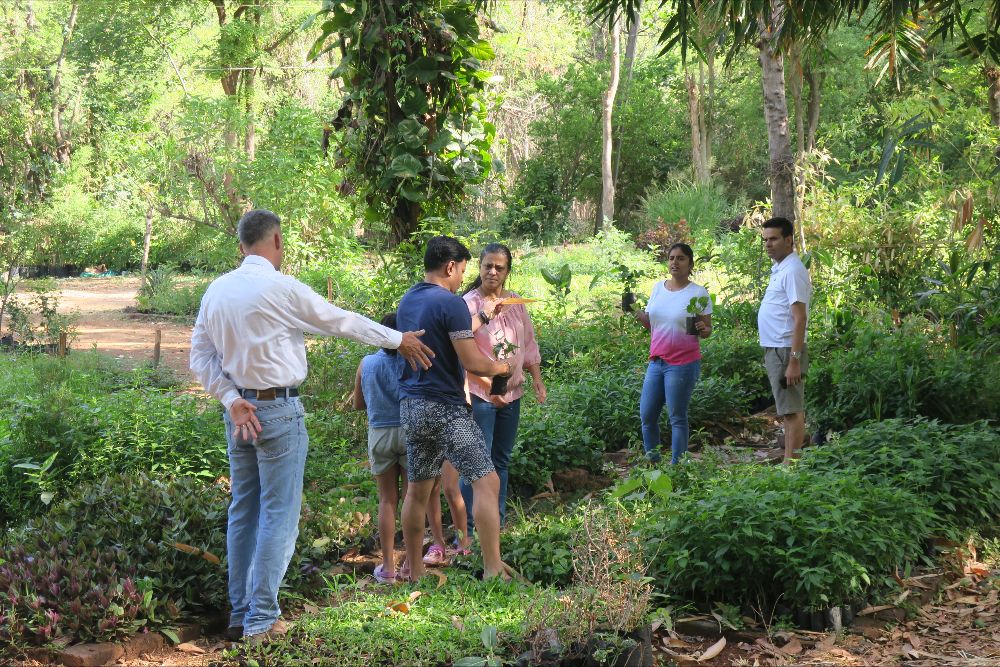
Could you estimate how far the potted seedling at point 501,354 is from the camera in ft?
17.1

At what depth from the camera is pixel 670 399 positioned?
6.30 m

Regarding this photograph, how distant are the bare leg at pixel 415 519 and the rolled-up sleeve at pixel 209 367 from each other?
108 centimetres

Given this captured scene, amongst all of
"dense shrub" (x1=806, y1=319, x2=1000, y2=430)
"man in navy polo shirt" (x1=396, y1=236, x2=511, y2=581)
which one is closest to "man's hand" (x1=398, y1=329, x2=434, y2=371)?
"man in navy polo shirt" (x1=396, y1=236, x2=511, y2=581)

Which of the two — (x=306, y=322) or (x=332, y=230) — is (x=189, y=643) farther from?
(x=332, y=230)

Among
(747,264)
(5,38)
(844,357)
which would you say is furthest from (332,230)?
→ (5,38)

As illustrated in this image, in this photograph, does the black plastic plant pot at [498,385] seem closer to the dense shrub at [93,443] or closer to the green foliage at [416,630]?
the green foliage at [416,630]

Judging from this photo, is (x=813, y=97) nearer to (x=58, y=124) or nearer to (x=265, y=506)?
(x=58, y=124)

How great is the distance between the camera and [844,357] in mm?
7047

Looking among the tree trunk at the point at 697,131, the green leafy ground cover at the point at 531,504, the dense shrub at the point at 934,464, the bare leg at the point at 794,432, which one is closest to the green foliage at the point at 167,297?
the green leafy ground cover at the point at 531,504

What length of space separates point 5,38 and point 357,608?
99.3 feet

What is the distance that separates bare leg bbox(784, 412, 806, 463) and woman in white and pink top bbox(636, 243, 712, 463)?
66 centimetres

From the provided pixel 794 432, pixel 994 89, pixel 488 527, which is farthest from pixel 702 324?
pixel 994 89

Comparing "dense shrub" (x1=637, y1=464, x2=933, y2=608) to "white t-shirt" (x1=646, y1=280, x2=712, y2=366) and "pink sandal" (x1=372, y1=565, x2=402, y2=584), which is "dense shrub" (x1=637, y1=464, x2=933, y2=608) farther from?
"white t-shirt" (x1=646, y1=280, x2=712, y2=366)

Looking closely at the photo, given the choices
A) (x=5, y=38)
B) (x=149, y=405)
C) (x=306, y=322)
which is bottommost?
(x=149, y=405)
